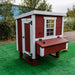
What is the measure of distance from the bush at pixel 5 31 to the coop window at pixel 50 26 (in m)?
5.95

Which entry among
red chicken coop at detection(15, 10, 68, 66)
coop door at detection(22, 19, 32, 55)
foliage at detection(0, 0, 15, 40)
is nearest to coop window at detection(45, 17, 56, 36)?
red chicken coop at detection(15, 10, 68, 66)

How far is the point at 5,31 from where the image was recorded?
8.49m

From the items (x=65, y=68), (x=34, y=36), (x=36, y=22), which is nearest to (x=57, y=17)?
(x=36, y=22)

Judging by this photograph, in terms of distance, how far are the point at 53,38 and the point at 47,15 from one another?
3.39 ft

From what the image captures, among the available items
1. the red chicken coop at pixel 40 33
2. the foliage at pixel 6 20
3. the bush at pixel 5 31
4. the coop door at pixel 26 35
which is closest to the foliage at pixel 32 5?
the foliage at pixel 6 20

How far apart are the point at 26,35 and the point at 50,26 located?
1.09 meters

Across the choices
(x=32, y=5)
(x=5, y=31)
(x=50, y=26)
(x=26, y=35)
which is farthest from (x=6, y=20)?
(x=50, y=26)

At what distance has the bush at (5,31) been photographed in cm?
838

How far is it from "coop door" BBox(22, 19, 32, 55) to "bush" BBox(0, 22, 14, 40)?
5318 millimetres

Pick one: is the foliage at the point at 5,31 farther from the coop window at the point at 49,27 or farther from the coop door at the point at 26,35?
the coop window at the point at 49,27

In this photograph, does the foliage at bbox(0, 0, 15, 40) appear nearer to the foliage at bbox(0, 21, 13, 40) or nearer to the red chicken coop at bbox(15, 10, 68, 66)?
the foliage at bbox(0, 21, 13, 40)

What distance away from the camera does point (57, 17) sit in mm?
3742

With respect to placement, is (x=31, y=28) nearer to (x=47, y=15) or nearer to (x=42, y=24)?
(x=42, y=24)

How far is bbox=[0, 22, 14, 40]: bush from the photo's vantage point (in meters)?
8.38
